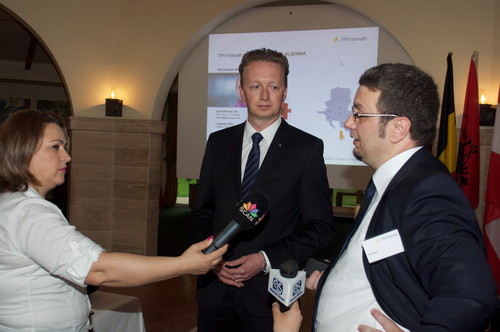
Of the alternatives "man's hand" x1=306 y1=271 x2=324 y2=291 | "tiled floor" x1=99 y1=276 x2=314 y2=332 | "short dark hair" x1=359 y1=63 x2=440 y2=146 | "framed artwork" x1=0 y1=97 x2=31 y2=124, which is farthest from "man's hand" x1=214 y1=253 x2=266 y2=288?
"framed artwork" x1=0 y1=97 x2=31 y2=124

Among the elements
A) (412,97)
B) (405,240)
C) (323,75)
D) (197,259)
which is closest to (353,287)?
(405,240)

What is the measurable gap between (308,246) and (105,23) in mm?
4693

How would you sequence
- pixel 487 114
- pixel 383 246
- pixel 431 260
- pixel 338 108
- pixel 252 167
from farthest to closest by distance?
1. pixel 338 108
2. pixel 487 114
3. pixel 252 167
4. pixel 383 246
5. pixel 431 260

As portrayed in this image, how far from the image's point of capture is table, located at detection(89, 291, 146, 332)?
234cm

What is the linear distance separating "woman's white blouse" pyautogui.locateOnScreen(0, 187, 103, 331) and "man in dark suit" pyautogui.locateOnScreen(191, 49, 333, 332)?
1.86ft

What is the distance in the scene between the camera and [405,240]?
3.23 ft

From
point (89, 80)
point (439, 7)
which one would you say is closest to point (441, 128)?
point (439, 7)

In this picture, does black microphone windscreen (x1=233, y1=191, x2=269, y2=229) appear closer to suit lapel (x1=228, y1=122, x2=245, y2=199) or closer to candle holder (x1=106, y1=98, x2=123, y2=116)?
suit lapel (x1=228, y1=122, x2=245, y2=199)

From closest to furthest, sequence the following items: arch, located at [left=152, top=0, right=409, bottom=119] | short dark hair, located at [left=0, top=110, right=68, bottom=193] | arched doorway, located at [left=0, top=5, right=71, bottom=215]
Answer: short dark hair, located at [left=0, top=110, right=68, bottom=193] < arch, located at [left=152, top=0, right=409, bottom=119] < arched doorway, located at [left=0, top=5, right=71, bottom=215]

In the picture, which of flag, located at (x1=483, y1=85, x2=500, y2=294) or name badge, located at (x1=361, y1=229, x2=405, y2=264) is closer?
name badge, located at (x1=361, y1=229, x2=405, y2=264)

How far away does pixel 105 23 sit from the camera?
16.9 ft

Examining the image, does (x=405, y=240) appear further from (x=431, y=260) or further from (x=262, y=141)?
(x=262, y=141)

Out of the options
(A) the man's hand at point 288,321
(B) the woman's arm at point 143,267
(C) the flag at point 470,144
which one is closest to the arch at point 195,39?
(C) the flag at point 470,144

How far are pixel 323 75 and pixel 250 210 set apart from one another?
3623mm
